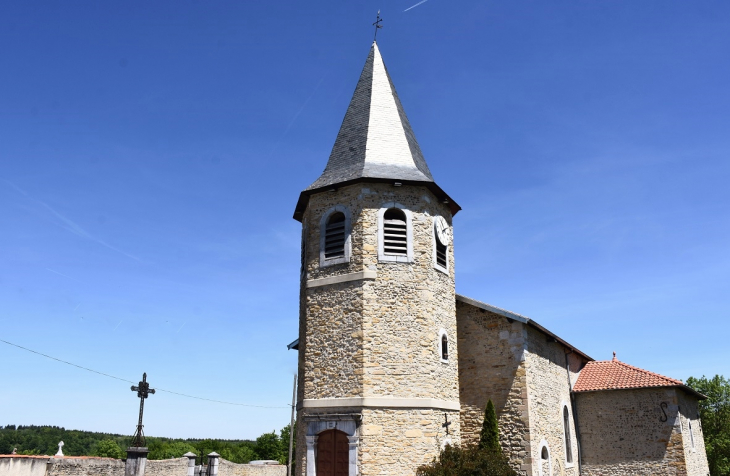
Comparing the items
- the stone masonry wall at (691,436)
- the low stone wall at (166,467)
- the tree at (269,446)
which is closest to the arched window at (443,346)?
the stone masonry wall at (691,436)

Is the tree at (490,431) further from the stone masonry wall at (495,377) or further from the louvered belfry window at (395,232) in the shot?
the louvered belfry window at (395,232)

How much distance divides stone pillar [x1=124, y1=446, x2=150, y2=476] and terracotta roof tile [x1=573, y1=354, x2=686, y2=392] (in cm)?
1554

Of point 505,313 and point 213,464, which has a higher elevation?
point 505,313

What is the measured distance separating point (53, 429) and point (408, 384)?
106628mm

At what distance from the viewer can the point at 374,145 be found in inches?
670

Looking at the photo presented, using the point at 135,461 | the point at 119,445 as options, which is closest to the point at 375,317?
the point at 135,461

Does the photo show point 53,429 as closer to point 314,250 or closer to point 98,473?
point 98,473

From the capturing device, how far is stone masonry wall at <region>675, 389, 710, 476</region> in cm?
1935

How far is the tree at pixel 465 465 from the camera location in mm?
13086

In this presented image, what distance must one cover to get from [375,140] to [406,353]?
6673 millimetres

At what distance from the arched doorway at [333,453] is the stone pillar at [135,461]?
310 inches

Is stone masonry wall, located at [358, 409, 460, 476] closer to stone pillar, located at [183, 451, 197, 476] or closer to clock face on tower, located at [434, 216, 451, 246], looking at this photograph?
clock face on tower, located at [434, 216, 451, 246]

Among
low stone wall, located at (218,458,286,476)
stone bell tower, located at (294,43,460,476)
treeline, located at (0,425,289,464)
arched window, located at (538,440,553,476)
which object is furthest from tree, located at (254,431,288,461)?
stone bell tower, located at (294,43,460,476)

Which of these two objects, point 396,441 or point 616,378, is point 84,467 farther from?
point 616,378
